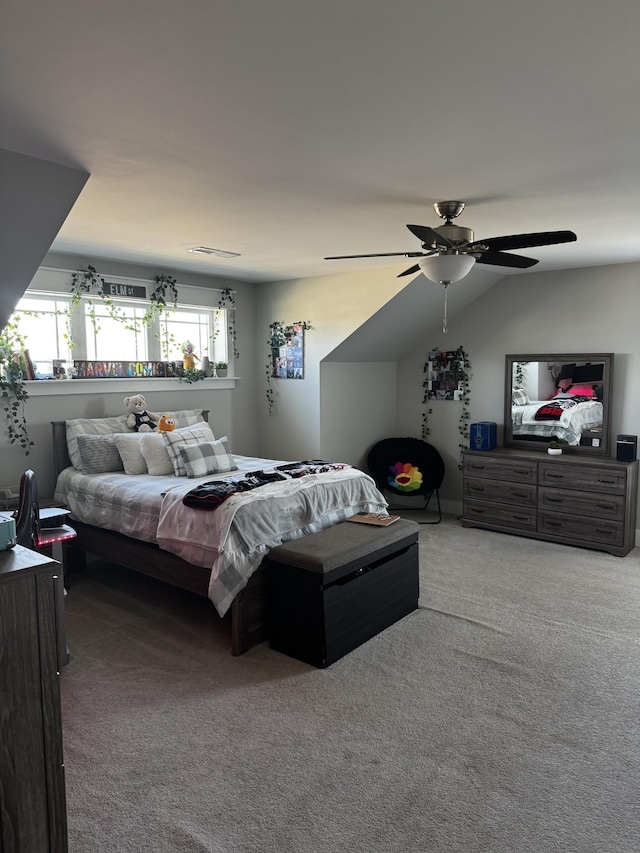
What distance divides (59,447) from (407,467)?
132 inches

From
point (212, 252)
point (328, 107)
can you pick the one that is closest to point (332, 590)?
point (328, 107)

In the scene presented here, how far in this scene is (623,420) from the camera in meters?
5.20

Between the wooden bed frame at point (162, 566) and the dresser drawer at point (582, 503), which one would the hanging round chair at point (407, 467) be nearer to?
the dresser drawer at point (582, 503)

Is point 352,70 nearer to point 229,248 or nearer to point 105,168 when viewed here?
point 105,168

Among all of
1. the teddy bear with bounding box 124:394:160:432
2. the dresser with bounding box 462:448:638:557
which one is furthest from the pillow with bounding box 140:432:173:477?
the dresser with bounding box 462:448:638:557

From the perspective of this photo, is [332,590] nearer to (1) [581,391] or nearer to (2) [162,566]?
(2) [162,566]

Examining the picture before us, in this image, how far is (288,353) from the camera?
5957 millimetres

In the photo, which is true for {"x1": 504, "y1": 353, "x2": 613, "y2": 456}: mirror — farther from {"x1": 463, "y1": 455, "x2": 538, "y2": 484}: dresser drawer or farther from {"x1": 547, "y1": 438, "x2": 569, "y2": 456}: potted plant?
{"x1": 463, "y1": 455, "x2": 538, "y2": 484}: dresser drawer

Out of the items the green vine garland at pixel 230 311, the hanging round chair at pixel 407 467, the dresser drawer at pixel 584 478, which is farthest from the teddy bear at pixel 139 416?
the dresser drawer at pixel 584 478

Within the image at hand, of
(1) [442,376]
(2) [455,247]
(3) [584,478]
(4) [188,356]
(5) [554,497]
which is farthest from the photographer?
(1) [442,376]

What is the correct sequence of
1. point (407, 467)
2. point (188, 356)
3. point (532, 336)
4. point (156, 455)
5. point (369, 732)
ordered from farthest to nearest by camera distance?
point (407, 467) < point (532, 336) < point (188, 356) < point (156, 455) < point (369, 732)

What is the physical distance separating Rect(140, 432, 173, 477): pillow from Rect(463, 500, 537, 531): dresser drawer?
289 cm

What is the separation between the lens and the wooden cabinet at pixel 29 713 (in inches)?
60.3

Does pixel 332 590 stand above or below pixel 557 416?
below
